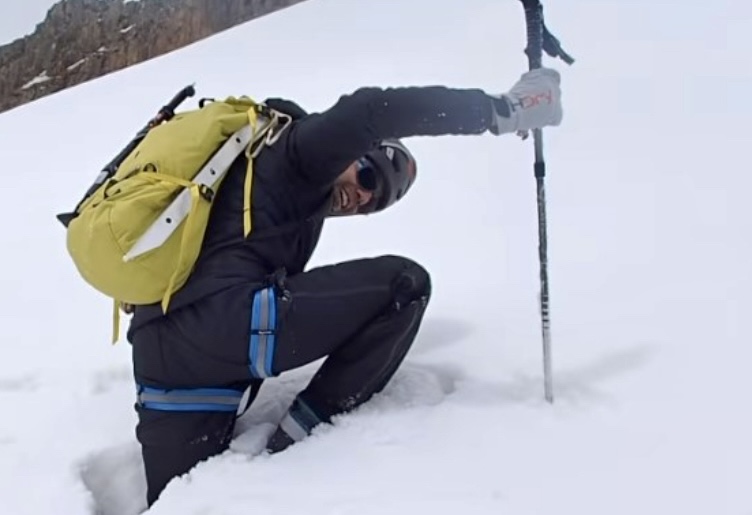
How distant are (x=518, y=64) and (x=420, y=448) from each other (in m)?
3.00

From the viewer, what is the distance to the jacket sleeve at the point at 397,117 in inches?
81.1

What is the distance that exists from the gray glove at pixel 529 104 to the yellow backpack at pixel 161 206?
1.69 ft

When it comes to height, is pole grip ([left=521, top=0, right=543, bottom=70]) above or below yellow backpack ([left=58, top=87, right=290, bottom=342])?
above

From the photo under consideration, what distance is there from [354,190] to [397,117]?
1.15 feet

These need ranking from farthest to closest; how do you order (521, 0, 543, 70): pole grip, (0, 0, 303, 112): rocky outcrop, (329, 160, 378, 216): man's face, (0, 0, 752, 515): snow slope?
(0, 0, 303, 112): rocky outcrop
(329, 160, 378, 216): man's face
(521, 0, 543, 70): pole grip
(0, 0, 752, 515): snow slope

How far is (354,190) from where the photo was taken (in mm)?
2369

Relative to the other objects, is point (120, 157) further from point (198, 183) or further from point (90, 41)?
point (90, 41)


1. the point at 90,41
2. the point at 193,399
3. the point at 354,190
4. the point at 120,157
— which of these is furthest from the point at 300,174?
the point at 90,41

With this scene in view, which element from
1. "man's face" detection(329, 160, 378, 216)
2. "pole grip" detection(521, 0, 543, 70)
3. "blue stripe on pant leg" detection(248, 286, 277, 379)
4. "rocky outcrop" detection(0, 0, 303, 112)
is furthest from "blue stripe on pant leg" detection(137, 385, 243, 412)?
"rocky outcrop" detection(0, 0, 303, 112)

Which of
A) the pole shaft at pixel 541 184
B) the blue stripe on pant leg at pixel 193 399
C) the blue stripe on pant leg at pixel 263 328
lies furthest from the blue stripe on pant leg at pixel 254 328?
the pole shaft at pixel 541 184

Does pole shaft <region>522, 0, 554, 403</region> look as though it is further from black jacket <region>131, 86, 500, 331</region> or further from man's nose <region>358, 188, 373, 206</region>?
man's nose <region>358, 188, 373, 206</region>

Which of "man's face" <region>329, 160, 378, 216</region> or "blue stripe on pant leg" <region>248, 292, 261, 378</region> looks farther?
"man's face" <region>329, 160, 378, 216</region>

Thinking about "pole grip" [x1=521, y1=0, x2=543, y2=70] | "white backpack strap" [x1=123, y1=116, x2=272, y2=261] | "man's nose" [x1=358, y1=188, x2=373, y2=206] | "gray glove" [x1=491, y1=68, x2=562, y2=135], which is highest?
"pole grip" [x1=521, y1=0, x2=543, y2=70]

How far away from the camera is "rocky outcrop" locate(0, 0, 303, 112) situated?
29.4 ft
